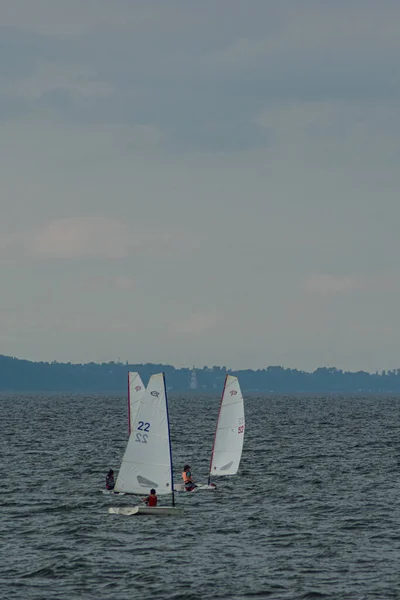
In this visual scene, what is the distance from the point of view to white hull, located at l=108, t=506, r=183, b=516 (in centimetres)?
5103

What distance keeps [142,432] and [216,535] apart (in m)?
7.30

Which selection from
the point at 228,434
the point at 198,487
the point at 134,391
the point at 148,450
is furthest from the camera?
the point at 134,391

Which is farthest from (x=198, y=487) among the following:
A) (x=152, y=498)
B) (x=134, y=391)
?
(x=134, y=391)

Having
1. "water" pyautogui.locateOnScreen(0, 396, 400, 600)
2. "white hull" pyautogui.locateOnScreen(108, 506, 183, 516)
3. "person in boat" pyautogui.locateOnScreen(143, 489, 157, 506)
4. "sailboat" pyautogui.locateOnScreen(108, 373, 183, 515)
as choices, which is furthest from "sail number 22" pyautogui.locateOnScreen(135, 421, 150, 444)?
"water" pyautogui.locateOnScreen(0, 396, 400, 600)

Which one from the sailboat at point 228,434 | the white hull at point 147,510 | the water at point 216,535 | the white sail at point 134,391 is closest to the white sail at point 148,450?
the white hull at point 147,510

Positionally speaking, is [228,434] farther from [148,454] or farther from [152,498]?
[148,454]

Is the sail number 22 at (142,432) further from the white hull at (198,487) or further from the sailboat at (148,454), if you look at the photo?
the white hull at (198,487)

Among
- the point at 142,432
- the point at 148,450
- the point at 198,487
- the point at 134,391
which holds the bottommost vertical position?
the point at 198,487

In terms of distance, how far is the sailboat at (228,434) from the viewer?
6588 cm

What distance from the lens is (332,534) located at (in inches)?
1852

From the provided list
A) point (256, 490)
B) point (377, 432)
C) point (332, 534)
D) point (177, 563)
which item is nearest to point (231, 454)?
point (256, 490)

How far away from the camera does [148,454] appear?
51.1 metres

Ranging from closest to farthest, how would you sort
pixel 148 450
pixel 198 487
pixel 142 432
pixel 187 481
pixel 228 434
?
pixel 142 432 < pixel 148 450 < pixel 187 481 < pixel 198 487 < pixel 228 434

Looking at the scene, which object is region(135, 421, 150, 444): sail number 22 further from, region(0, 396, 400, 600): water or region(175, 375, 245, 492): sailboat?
region(175, 375, 245, 492): sailboat
